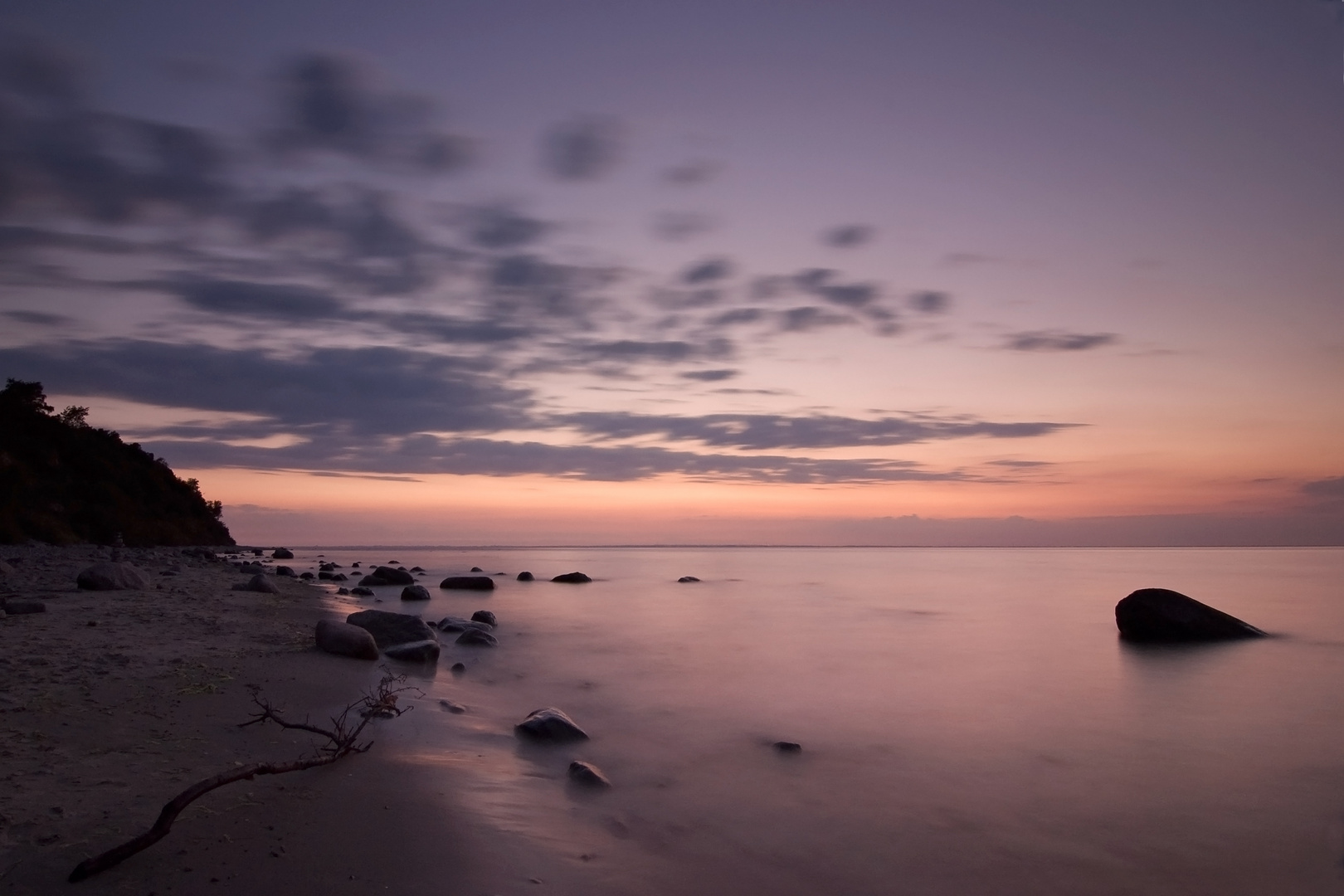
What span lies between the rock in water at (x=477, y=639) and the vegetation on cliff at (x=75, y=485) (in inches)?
1166

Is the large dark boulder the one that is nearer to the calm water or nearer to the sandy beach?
the calm water

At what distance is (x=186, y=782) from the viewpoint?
19.1ft

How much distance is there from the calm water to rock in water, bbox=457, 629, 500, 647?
16.0 inches

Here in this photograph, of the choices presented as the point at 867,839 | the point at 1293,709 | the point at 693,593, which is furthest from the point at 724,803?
the point at 693,593

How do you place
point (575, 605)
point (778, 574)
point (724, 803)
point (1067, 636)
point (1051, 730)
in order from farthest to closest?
point (778, 574) < point (575, 605) < point (1067, 636) < point (1051, 730) < point (724, 803)

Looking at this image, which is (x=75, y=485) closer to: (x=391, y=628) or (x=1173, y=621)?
(x=391, y=628)

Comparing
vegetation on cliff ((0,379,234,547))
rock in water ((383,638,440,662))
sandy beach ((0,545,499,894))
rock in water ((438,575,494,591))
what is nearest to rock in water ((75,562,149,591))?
sandy beach ((0,545,499,894))

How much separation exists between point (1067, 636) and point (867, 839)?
776 inches

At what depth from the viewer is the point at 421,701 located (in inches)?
431

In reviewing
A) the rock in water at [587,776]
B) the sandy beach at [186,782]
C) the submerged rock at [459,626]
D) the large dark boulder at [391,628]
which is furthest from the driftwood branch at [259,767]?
the submerged rock at [459,626]

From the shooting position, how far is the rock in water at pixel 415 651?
14352mm

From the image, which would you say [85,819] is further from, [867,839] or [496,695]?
[496,695]

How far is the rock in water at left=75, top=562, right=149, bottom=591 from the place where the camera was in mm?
17000

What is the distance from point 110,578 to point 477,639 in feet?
27.8
